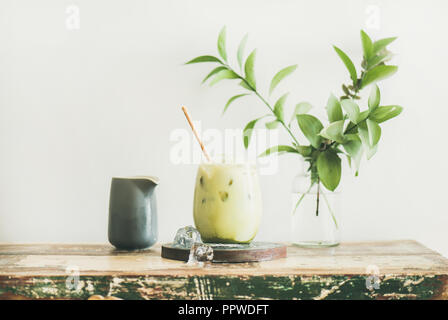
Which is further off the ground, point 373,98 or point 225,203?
point 373,98

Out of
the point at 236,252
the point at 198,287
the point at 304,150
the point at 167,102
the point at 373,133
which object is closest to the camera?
the point at 198,287

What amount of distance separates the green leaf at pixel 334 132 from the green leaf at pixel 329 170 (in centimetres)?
6

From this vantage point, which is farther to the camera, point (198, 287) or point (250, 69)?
point (250, 69)

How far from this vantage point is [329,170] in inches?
47.1

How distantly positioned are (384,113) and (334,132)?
127mm

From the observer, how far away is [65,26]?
1.43 m

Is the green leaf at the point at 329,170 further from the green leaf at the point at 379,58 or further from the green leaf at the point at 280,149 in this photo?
the green leaf at the point at 379,58

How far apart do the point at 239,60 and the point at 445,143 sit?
0.61m

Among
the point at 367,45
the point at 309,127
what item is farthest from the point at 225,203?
the point at 367,45

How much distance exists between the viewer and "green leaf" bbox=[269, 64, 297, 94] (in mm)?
1315

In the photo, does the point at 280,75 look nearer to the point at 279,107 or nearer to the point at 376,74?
the point at 279,107

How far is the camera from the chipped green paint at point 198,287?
94 cm

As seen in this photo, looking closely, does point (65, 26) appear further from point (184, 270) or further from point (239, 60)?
point (184, 270)

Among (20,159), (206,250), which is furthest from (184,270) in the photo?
(20,159)
